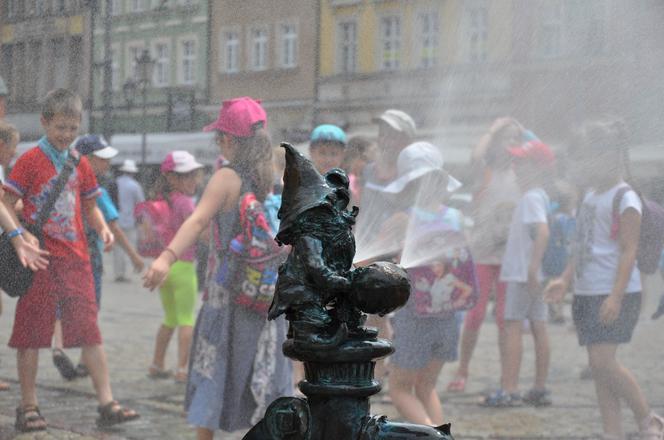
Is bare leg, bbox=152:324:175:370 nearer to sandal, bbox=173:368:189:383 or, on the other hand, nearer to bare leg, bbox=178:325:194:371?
bare leg, bbox=178:325:194:371

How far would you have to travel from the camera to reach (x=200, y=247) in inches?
351

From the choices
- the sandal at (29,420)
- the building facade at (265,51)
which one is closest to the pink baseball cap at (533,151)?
the building facade at (265,51)

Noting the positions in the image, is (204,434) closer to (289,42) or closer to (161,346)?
(161,346)

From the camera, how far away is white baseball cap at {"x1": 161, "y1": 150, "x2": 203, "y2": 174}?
814 centimetres

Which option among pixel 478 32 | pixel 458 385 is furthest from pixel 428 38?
pixel 458 385

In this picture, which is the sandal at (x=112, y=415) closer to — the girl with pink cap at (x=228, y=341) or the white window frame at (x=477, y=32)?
the girl with pink cap at (x=228, y=341)

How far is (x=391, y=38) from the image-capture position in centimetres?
739

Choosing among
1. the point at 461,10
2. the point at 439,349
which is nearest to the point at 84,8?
the point at 461,10

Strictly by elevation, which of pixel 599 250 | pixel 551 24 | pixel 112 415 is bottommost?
pixel 112 415

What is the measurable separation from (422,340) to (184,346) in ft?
8.50

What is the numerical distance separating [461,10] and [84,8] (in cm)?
273

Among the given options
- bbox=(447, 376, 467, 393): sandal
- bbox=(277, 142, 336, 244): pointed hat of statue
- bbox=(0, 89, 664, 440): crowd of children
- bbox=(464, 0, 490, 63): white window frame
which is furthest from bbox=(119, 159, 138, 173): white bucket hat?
bbox=(277, 142, 336, 244): pointed hat of statue

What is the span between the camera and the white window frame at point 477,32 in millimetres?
6621

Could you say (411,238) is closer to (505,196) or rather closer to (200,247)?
(505,196)
